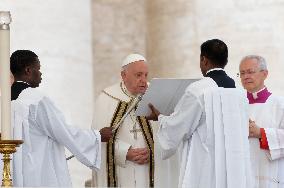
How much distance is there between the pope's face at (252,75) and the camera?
24.1ft

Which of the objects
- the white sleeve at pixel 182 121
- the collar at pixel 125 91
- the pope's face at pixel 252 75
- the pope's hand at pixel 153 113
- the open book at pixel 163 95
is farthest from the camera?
the collar at pixel 125 91

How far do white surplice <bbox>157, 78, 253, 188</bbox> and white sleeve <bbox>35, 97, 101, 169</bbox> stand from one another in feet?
2.13

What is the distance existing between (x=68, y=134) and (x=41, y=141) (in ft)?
0.69

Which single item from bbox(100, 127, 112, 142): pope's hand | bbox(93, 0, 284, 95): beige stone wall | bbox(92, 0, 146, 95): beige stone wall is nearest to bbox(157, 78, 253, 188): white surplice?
bbox(100, 127, 112, 142): pope's hand

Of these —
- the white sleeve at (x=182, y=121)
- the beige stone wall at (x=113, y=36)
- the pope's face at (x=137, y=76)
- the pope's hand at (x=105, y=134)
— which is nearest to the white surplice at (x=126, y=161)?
the pope's face at (x=137, y=76)

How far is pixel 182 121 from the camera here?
21.1ft

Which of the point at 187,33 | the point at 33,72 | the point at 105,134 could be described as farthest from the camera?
the point at 187,33

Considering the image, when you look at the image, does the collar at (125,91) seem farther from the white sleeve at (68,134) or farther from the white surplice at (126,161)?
the white sleeve at (68,134)

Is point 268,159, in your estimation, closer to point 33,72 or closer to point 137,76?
point 137,76

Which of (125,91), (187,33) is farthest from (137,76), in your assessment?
(187,33)

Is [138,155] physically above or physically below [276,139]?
below

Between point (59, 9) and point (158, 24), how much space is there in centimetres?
159

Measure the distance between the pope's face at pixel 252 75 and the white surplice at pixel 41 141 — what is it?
1.48 metres

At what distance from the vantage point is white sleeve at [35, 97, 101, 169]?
6.55m
